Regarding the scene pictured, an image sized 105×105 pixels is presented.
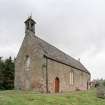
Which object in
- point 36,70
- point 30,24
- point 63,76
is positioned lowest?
point 63,76

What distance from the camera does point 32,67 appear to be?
3722cm

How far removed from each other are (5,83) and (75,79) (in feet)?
56.4

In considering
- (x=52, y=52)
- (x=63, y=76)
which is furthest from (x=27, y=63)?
(x=63, y=76)

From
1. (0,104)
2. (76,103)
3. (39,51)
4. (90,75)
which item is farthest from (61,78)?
(90,75)

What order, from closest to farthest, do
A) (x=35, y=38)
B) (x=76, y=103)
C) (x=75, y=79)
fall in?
1. (x=76, y=103)
2. (x=35, y=38)
3. (x=75, y=79)

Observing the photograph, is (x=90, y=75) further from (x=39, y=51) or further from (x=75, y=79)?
(x=39, y=51)

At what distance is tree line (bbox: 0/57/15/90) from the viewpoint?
180 ft

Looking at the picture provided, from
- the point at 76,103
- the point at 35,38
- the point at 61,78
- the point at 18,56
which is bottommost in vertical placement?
the point at 76,103

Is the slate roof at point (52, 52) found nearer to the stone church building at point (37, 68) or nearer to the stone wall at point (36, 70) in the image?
the stone church building at point (37, 68)

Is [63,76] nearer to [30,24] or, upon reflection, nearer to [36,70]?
[36,70]

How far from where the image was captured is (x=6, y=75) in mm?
56188

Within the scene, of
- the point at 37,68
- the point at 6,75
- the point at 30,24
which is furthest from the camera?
the point at 6,75

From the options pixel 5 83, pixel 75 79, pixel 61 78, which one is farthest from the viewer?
pixel 5 83

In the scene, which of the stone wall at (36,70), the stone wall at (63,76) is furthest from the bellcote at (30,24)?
the stone wall at (63,76)
